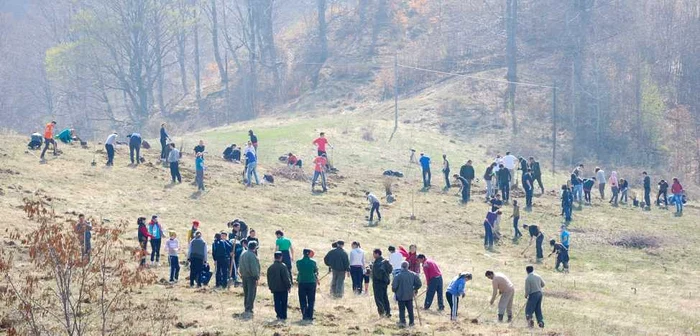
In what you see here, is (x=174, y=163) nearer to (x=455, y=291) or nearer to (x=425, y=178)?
(x=425, y=178)

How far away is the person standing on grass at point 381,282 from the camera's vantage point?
66.7 feet

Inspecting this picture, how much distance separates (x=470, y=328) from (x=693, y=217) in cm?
2402

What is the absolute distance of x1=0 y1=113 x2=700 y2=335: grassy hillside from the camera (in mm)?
21047

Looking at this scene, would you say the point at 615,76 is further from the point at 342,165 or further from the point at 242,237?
the point at 242,237

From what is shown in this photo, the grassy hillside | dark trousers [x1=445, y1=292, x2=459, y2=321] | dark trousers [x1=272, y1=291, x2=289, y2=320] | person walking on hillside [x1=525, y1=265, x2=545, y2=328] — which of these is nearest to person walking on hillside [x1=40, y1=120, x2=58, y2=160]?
the grassy hillside

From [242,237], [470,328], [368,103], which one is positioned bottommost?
[470,328]

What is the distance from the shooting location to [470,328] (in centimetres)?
2023

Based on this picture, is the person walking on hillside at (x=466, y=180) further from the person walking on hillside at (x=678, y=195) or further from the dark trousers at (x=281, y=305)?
the dark trousers at (x=281, y=305)

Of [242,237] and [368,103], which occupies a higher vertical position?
[368,103]

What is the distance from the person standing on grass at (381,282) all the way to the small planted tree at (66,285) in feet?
15.2

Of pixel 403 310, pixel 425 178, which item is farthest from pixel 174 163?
pixel 403 310

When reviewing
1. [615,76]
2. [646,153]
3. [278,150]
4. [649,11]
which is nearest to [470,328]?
[278,150]

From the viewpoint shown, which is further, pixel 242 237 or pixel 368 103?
pixel 368 103

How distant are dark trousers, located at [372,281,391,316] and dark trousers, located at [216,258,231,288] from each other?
4107 millimetres
